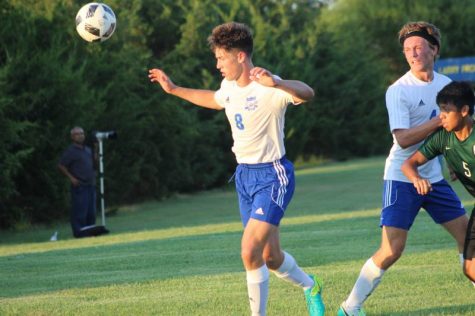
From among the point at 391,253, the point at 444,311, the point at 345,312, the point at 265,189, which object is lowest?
the point at 444,311

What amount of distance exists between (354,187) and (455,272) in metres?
20.7

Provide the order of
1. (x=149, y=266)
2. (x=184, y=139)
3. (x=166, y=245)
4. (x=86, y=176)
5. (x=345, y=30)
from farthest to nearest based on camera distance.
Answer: (x=345, y=30)
(x=184, y=139)
(x=86, y=176)
(x=166, y=245)
(x=149, y=266)

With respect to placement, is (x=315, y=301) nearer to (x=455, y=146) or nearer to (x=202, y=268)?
(x=455, y=146)

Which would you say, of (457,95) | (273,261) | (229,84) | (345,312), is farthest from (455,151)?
(229,84)

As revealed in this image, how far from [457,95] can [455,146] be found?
0.43 m

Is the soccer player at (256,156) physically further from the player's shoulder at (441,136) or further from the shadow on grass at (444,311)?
the player's shoulder at (441,136)

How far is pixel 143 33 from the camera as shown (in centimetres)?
3164

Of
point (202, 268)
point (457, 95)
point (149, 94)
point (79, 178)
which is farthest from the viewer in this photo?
point (149, 94)

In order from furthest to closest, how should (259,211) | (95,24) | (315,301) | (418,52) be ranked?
(95,24) < (315,301) < (418,52) < (259,211)

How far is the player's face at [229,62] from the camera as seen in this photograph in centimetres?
778

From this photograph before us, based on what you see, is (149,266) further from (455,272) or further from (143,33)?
(143,33)

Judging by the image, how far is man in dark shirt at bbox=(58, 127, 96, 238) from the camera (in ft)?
63.2

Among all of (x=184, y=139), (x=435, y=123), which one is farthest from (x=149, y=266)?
(x=184, y=139)

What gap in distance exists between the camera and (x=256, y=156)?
7.83m
